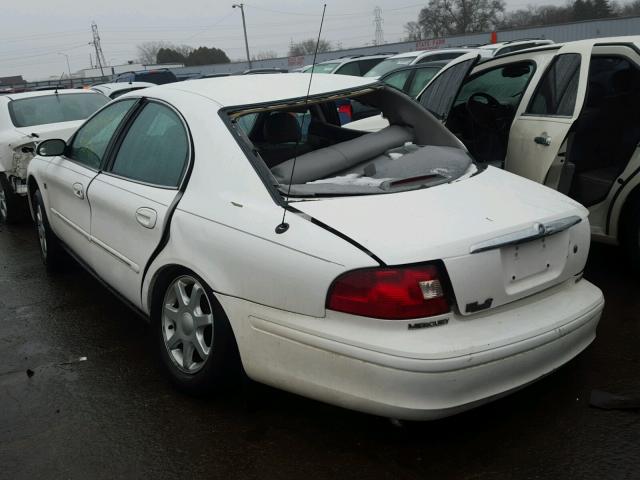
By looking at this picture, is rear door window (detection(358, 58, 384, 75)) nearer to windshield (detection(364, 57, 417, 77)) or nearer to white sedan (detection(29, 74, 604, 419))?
windshield (detection(364, 57, 417, 77))

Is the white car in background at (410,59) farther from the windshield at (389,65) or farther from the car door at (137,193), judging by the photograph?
the car door at (137,193)

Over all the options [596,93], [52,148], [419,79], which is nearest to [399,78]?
[419,79]

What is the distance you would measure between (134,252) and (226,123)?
0.91 meters

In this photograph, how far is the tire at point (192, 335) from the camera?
2834mm

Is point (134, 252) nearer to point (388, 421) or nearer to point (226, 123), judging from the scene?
point (226, 123)

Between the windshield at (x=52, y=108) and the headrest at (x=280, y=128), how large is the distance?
5.19 m

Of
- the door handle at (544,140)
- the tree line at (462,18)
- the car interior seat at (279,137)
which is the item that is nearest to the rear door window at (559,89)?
the door handle at (544,140)

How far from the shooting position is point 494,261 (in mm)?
2441

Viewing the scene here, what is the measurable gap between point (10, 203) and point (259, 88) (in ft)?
17.3

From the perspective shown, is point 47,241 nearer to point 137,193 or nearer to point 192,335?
point 137,193

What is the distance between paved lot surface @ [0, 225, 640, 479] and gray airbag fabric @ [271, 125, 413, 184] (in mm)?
1098

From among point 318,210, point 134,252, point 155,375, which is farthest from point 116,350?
point 318,210

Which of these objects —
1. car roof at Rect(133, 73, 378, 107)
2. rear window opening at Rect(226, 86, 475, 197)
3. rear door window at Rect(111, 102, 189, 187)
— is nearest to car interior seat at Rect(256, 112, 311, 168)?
rear window opening at Rect(226, 86, 475, 197)

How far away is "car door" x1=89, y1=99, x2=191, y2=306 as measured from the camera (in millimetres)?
3223
